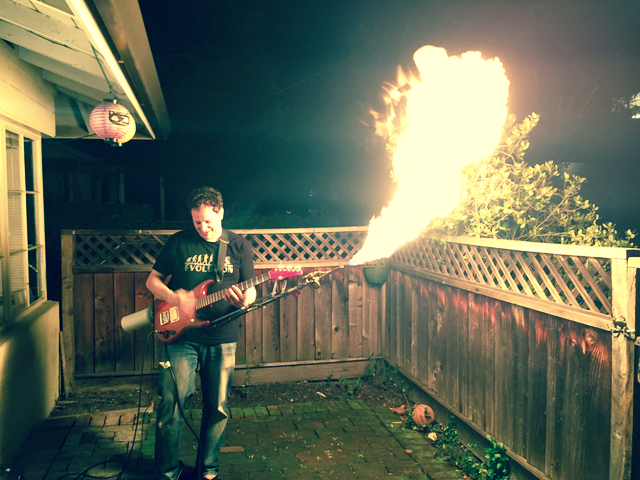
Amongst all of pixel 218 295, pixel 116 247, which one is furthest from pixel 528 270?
pixel 116 247

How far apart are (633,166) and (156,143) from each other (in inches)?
608

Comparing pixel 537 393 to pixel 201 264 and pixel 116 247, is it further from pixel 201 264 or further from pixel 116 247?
pixel 116 247

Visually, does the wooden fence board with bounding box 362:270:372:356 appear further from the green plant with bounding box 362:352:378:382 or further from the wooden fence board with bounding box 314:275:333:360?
the wooden fence board with bounding box 314:275:333:360

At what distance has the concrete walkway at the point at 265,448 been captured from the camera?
4145mm

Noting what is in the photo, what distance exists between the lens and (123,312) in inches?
245

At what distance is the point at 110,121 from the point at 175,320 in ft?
7.43

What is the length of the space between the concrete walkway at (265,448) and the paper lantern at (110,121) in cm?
303

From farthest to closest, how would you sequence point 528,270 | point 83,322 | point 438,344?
point 83,322, point 438,344, point 528,270

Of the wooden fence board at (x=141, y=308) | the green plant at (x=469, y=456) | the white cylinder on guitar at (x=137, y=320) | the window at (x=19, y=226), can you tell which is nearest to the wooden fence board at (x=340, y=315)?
the green plant at (x=469, y=456)

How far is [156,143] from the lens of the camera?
1228cm

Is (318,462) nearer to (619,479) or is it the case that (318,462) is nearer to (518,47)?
(619,479)

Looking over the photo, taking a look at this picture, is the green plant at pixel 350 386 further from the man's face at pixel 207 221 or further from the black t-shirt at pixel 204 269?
the man's face at pixel 207 221

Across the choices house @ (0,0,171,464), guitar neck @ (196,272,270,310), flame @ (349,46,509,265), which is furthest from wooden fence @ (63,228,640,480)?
guitar neck @ (196,272,270,310)

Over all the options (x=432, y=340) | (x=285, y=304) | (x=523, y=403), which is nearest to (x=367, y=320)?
(x=285, y=304)
